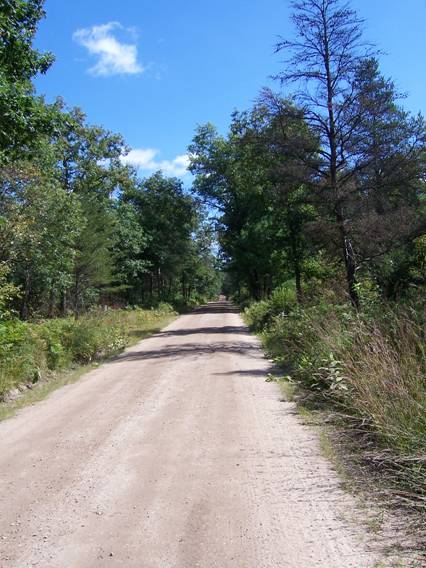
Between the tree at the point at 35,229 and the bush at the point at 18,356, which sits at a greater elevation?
the tree at the point at 35,229

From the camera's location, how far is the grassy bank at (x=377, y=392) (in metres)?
4.82

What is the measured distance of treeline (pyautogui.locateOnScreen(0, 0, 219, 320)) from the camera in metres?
9.70

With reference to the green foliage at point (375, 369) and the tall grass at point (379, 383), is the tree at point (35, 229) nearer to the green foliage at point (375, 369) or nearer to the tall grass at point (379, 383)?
the green foliage at point (375, 369)

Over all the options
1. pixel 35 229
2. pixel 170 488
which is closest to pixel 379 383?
pixel 170 488

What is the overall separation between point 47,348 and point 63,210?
11.5 meters

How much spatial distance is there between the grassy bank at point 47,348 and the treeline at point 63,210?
87 cm

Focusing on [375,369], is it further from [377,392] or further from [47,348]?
[47,348]


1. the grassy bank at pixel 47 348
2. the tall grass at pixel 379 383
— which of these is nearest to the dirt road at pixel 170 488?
the tall grass at pixel 379 383

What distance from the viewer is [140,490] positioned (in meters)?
4.84

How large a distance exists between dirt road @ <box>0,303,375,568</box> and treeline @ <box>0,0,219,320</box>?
5.38 m

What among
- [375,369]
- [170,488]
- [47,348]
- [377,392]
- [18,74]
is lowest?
[170,488]

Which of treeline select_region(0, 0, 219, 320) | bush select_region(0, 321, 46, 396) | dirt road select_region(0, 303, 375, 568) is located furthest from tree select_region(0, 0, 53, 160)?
dirt road select_region(0, 303, 375, 568)

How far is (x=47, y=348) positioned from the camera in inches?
515

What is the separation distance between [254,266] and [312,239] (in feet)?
71.4
